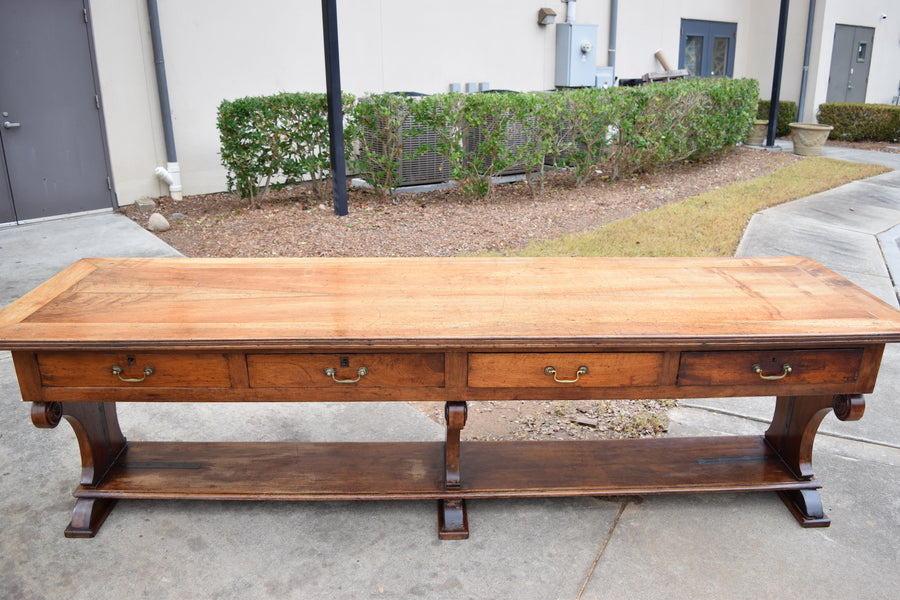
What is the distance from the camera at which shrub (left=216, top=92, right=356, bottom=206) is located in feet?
22.0

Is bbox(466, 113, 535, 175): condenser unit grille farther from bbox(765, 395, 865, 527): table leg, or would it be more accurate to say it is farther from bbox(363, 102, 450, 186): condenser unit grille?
bbox(765, 395, 865, 527): table leg

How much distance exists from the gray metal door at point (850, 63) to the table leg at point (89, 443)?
16.0 meters

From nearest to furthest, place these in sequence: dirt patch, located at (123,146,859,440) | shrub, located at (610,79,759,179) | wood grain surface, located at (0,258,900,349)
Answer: wood grain surface, located at (0,258,900,349) → dirt patch, located at (123,146,859,440) → shrub, located at (610,79,759,179)

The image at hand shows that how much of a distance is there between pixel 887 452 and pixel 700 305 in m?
1.40

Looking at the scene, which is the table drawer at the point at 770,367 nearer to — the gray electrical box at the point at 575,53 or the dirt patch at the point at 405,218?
the dirt patch at the point at 405,218

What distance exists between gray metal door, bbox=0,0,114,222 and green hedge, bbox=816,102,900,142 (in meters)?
13.2

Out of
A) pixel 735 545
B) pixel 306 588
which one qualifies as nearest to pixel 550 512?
pixel 735 545

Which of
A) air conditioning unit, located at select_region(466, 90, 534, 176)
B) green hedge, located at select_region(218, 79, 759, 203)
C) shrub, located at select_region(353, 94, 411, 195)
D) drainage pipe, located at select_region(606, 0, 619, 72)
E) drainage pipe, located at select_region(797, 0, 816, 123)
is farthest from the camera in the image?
drainage pipe, located at select_region(797, 0, 816, 123)

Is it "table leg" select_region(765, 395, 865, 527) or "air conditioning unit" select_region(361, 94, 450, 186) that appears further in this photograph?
"air conditioning unit" select_region(361, 94, 450, 186)

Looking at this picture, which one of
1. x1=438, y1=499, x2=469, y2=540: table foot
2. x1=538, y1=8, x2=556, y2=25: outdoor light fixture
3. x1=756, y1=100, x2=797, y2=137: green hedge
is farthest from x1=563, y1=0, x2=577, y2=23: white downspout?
x1=438, y1=499, x2=469, y2=540: table foot

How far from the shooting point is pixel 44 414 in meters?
2.32

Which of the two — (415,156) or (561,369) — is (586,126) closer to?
(415,156)

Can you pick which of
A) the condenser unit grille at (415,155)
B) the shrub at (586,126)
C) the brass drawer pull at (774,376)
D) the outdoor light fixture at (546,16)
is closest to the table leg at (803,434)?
the brass drawer pull at (774,376)

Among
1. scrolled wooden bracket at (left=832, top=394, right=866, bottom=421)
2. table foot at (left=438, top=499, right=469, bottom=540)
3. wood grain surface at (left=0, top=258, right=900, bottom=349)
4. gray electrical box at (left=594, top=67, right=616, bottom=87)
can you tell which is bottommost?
table foot at (left=438, top=499, right=469, bottom=540)
